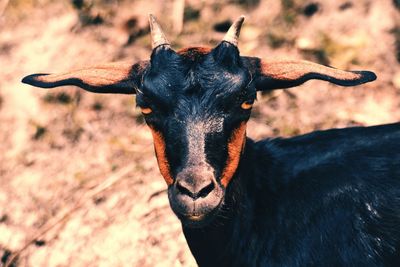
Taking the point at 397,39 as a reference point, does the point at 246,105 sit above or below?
above

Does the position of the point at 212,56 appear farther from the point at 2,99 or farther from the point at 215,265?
the point at 2,99

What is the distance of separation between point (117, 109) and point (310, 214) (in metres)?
4.58

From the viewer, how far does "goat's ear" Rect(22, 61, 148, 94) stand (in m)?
6.10

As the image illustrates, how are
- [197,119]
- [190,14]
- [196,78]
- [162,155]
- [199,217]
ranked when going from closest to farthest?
[199,217] → [197,119] → [196,78] → [162,155] → [190,14]

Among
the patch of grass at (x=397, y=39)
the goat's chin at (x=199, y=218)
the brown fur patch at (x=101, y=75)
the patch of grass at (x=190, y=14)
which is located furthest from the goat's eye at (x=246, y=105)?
A: the patch of grass at (x=190, y=14)

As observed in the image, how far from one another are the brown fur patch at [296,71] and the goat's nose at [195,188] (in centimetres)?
133

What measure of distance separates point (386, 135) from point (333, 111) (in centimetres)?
292

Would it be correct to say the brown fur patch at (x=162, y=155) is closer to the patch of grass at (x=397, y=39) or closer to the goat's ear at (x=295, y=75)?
the goat's ear at (x=295, y=75)

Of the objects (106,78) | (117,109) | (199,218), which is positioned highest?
(106,78)

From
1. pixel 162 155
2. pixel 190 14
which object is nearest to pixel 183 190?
pixel 162 155

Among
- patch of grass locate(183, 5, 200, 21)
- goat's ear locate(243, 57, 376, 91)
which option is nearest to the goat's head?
goat's ear locate(243, 57, 376, 91)

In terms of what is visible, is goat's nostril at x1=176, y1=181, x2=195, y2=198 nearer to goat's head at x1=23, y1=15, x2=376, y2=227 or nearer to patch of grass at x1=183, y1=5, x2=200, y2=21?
goat's head at x1=23, y1=15, x2=376, y2=227

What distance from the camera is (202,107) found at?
5.48 m

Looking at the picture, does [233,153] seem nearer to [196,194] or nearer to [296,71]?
[196,194]
